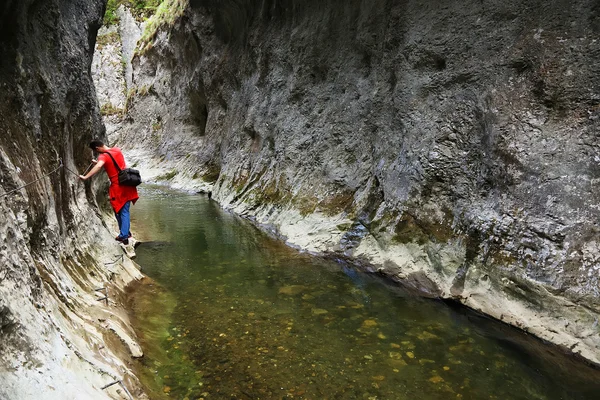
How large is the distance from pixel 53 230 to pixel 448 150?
21.3ft

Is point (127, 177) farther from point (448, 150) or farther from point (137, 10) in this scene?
point (137, 10)

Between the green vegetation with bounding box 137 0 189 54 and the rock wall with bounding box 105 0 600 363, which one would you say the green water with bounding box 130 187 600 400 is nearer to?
the rock wall with bounding box 105 0 600 363

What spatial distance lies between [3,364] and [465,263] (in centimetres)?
633

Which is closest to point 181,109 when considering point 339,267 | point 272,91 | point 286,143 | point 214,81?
point 214,81

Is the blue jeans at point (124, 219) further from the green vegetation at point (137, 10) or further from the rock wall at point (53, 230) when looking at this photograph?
the green vegetation at point (137, 10)

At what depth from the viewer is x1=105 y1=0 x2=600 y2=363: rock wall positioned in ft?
20.3

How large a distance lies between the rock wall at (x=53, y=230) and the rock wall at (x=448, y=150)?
500 cm

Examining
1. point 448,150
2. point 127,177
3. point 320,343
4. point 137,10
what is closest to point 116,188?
point 127,177

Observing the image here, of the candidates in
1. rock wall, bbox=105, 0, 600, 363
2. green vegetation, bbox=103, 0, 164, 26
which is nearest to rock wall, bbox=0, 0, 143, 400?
rock wall, bbox=105, 0, 600, 363

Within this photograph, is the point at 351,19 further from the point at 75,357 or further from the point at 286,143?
the point at 75,357

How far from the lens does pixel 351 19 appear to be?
12273mm

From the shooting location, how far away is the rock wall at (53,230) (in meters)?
3.41

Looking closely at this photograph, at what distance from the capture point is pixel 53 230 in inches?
219

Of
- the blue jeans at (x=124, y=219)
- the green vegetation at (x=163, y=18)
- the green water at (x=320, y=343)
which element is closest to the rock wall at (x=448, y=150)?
the green water at (x=320, y=343)
